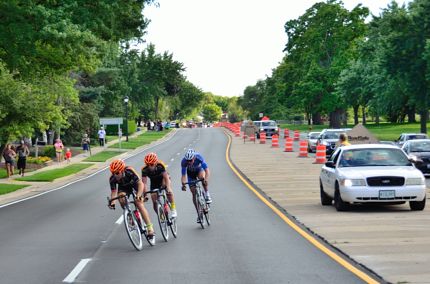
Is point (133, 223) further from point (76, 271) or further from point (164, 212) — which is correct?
point (76, 271)

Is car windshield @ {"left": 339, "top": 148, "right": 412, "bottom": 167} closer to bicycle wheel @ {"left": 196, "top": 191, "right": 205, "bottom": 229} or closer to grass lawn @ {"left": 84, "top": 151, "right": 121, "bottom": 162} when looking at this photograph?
bicycle wheel @ {"left": 196, "top": 191, "right": 205, "bottom": 229}

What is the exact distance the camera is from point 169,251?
40.8ft

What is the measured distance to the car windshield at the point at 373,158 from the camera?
18109 mm

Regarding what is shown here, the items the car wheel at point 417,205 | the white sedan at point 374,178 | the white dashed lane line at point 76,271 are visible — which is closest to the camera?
the white dashed lane line at point 76,271

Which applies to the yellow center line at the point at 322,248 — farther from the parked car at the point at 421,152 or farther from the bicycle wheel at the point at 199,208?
the parked car at the point at 421,152

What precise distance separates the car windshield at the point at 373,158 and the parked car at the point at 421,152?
10.8m

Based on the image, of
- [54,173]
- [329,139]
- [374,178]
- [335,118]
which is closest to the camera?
[374,178]

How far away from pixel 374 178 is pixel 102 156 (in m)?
40.4

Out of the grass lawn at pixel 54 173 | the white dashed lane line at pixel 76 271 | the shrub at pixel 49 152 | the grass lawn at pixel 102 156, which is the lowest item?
the grass lawn at pixel 102 156

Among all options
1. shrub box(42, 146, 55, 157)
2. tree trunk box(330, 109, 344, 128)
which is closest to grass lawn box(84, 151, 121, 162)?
shrub box(42, 146, 55, 157)

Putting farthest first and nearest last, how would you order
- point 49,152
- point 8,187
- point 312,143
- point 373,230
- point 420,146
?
point 49,152
point 312,143
point 420,146
point 8,187
point 373,230

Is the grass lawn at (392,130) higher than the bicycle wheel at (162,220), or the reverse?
the bicycle wheel at (162,220)

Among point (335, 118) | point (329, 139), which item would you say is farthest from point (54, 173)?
point (335, 118)

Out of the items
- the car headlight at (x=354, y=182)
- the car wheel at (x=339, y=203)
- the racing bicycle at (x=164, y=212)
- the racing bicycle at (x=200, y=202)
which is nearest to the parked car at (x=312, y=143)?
the car wheel at (x=339, y=203)
